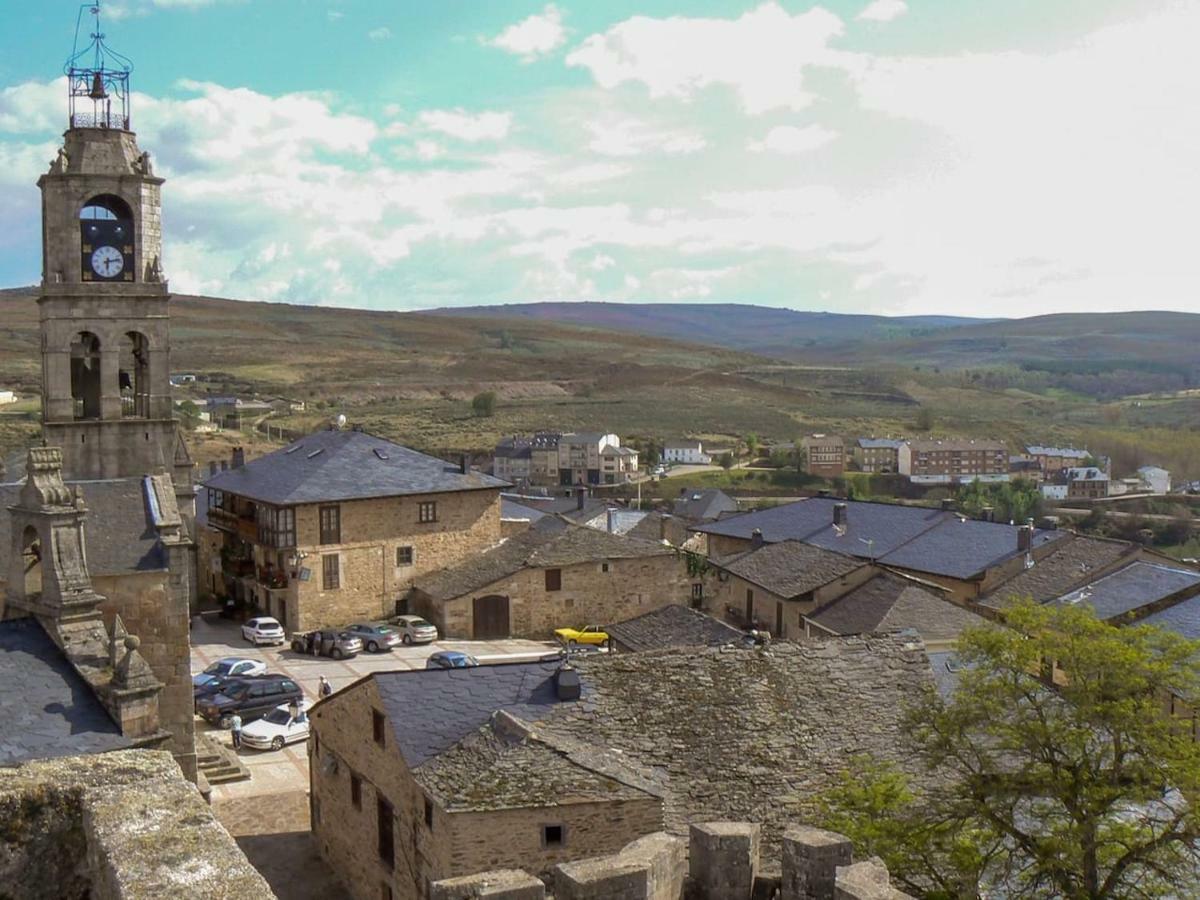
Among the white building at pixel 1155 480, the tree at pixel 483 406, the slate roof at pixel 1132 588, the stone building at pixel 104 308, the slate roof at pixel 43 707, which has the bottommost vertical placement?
the white building at pixel 1155 480

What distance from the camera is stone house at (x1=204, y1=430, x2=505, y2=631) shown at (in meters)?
40.5

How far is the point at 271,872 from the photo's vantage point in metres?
19.1

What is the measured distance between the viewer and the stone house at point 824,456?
106375 millimetres

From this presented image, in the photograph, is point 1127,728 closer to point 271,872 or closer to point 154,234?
point 271,872

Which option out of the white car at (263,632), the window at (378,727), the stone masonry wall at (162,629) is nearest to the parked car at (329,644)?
the white car at (263,632)

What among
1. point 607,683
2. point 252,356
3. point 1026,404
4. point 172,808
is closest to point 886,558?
point 607,683

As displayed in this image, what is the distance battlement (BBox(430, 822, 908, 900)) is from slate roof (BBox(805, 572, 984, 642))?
20.5 meters

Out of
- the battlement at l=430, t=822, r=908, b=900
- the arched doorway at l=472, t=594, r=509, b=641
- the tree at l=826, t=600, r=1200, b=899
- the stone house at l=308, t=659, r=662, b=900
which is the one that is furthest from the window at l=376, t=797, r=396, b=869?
the arched doorway at l=472, t=594, r=509, b=641

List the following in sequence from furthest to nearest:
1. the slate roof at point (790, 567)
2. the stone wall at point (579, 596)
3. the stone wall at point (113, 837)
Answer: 1. the stone wall at point (579, 596)
2. the slate roof at point (790, 567)
3. the stone wall at point (113, 837)

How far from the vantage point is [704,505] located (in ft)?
233

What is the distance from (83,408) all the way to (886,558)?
28.9m

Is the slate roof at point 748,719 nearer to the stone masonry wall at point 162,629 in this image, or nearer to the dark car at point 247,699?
the stone masonry wall at point 162,629

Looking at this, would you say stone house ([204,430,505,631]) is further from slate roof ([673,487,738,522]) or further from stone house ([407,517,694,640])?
slate roof ([673,487,738,522])

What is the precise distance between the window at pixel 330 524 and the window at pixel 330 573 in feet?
1.94
